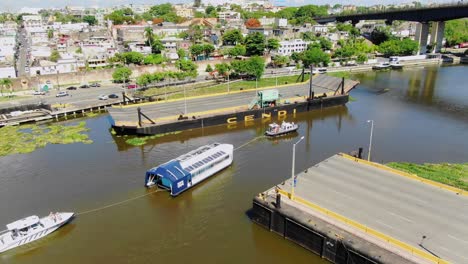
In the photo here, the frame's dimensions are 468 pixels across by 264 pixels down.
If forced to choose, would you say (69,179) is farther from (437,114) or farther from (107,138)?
(437,114)

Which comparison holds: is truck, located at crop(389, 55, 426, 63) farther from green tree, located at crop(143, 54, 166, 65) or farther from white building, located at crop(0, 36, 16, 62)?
white building, located at crop(0, 36, 16, 62)

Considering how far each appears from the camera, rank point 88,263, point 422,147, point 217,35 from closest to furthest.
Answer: point 88,263 < point 422,147 < point 217,35

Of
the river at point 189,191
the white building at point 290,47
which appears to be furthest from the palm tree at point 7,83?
the white building at point 290,47

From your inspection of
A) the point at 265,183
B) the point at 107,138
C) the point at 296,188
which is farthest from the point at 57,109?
the point at 296,188

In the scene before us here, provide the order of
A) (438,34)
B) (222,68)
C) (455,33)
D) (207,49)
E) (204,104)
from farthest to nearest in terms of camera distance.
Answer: (455,33)
(438,34)
(207,49)
(222,68)
(204,104)

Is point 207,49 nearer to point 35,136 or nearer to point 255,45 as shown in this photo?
point 255,45

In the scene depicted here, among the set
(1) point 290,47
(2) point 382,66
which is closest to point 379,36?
(2) point 382,66
